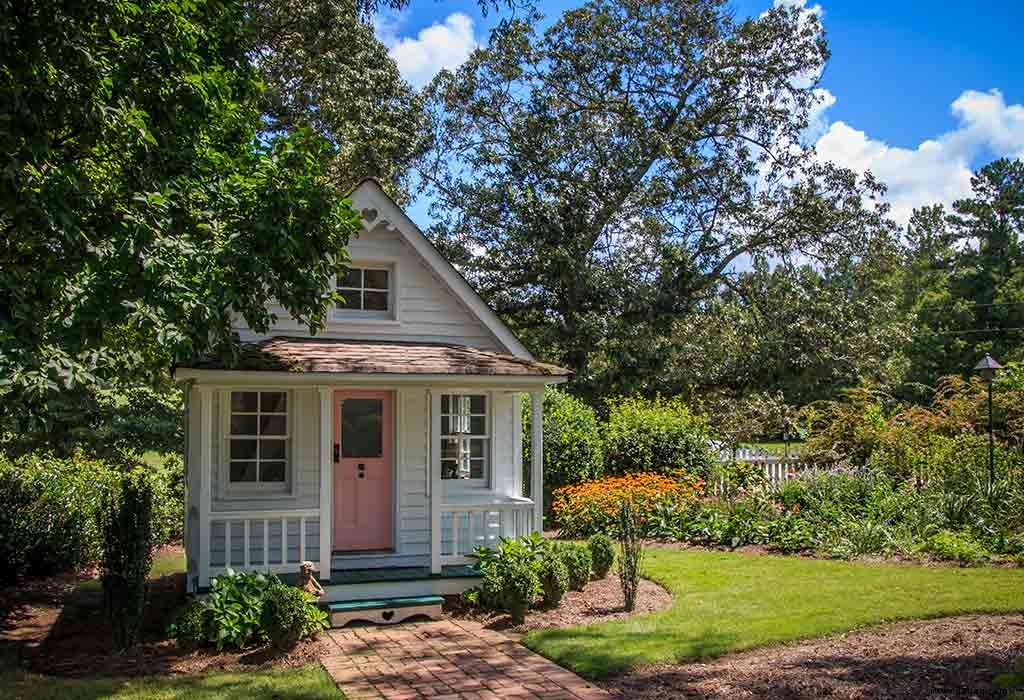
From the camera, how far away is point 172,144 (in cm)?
948

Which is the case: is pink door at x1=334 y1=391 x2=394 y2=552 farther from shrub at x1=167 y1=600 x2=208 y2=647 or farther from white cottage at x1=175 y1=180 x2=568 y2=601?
shrub at x1=167 y1=600 x2=208 y2=647

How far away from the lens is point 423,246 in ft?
42.1

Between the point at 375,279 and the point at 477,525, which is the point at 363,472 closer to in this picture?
the point at 477,525

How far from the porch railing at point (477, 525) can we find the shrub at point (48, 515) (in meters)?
5.47

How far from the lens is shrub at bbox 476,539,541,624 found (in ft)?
34.2

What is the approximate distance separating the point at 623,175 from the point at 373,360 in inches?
619

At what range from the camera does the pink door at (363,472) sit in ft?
40.0

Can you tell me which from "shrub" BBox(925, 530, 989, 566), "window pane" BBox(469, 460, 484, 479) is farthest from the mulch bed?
"shrub" BBox(925, 530, 989, 566)

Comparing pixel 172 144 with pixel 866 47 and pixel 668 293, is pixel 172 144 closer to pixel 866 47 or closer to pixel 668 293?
pixel 866 47

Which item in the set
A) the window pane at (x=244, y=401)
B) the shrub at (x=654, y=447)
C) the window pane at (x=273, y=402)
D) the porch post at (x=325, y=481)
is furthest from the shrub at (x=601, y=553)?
the shrub at (x=654, y=447)

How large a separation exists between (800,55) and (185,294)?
23165 mm

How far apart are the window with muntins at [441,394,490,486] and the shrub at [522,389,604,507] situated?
4.89m

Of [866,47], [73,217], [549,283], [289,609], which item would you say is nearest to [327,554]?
[289,609]

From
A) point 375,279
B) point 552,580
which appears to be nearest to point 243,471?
point 375,279
